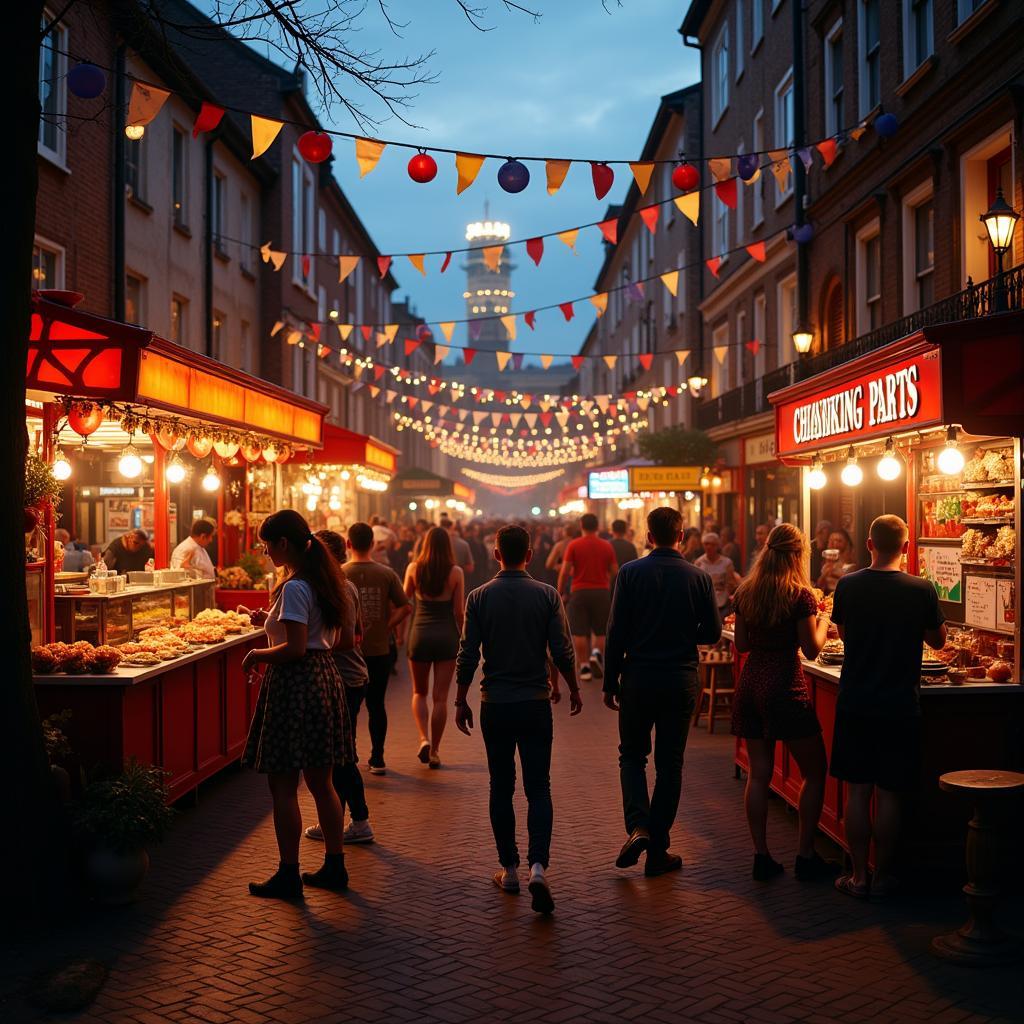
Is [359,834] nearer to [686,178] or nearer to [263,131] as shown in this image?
[263,131]

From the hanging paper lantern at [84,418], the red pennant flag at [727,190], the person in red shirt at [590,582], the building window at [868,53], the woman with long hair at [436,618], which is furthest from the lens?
the building window at [868,53]

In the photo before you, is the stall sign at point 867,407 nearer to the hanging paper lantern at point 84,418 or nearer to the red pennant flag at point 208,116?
the red pennant flag at point 208,116

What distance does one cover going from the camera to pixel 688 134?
34844 mm

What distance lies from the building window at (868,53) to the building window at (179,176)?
11566 millimetres

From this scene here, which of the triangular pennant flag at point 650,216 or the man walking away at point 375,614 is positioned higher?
the triangular pennant flag at point 650,216

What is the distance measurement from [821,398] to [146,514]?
12008 mm

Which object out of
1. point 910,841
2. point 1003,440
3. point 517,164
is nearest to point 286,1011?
point 910,841

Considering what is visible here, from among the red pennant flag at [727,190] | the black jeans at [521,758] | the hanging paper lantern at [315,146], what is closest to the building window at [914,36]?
the red pennant flag at [727,190]

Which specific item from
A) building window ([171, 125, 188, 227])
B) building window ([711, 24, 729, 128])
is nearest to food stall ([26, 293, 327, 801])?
building window ([171, 125, 188, 227])

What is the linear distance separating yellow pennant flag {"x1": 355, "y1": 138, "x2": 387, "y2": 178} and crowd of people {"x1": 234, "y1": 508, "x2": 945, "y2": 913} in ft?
15.5

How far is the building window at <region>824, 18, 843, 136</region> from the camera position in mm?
19953

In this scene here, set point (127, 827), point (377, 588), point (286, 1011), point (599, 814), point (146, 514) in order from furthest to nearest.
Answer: point (146, 514), point (377, 588), point (599, 814), point (127, 827), point (286, 1011)

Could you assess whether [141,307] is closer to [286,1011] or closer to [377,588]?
[377,588]

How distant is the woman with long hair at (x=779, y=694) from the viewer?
689 cm
